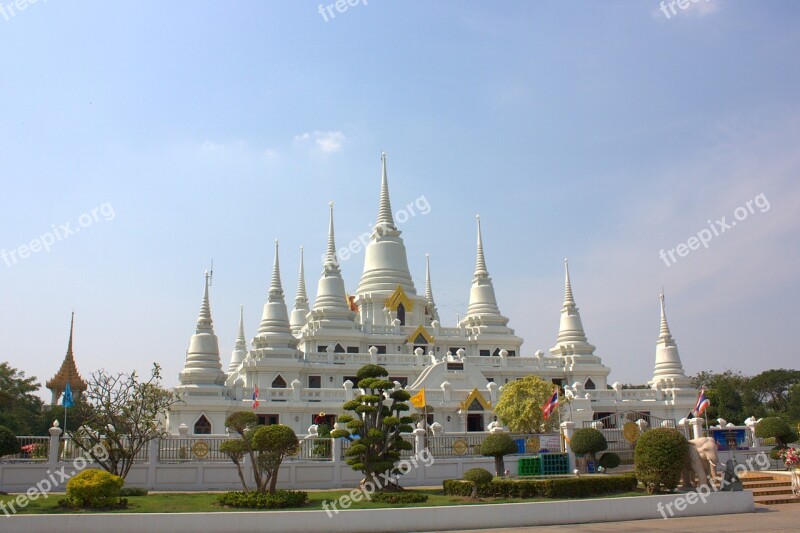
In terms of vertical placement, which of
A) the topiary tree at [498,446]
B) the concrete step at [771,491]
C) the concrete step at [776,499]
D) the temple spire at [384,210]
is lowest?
the concrete step at [776,499]

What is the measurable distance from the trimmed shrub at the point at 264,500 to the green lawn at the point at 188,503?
0.26 m

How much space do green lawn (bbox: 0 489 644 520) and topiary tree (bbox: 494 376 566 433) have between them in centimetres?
1444

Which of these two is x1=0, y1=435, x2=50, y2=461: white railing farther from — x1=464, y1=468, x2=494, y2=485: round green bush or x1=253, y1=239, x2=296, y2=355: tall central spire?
x1=253, y1=239, x2=296, y2=355: tall central spire

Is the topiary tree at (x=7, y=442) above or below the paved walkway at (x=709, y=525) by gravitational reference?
above

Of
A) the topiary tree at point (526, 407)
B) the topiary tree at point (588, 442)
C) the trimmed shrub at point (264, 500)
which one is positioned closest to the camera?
the trimmed shrub at point (264, 500)

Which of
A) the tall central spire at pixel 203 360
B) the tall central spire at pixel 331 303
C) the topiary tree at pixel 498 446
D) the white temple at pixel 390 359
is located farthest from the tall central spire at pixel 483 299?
the topiary tree at pixel 498 446

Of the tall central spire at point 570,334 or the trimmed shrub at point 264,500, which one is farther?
the tall central spire at point 570,334

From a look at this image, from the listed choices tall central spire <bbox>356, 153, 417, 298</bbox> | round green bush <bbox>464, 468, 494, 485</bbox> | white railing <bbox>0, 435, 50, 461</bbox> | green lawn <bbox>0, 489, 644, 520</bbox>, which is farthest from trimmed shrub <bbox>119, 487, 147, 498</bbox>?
tall central spire <bbox>356, 153, 417, 298</bbox>

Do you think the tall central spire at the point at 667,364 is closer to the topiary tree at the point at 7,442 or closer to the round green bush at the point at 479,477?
the round green bush at the point at 479,477

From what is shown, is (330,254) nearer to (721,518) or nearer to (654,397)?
(654,397)

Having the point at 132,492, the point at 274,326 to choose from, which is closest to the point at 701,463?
the point at 132,492

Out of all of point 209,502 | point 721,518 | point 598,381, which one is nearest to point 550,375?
point 598,381

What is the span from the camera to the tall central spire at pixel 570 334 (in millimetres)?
56438

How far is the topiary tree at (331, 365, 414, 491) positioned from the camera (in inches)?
987
